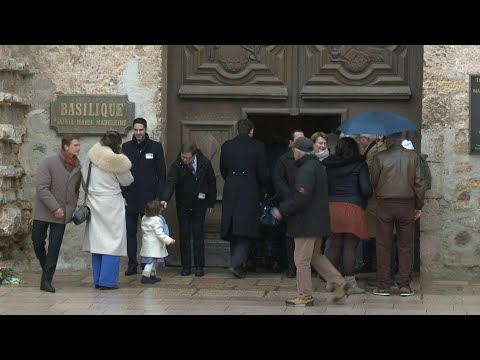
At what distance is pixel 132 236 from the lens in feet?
40.4

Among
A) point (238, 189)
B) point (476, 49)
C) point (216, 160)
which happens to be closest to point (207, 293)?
point (238, 189)

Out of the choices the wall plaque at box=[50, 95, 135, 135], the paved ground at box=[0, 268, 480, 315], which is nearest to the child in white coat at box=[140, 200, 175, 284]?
the paved ground at box=[0, 268, 480, 315]

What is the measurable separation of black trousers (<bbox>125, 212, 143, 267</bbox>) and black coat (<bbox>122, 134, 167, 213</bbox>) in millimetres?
100

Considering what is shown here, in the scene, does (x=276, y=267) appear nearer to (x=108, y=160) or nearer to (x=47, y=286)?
(x=108, y=160)

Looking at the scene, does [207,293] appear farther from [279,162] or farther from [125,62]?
[125,62]

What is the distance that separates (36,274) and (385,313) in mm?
4509

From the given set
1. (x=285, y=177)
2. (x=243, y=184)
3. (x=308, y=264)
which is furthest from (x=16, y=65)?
(x=308, y=264)

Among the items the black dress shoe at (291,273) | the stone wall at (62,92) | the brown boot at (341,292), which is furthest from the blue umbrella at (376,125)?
the stone wall at (62,92)

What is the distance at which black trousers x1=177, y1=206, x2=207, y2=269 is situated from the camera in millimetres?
12266

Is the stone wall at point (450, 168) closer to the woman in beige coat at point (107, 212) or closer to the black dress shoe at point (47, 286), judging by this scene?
the woman in beige coat at point (107, 212)

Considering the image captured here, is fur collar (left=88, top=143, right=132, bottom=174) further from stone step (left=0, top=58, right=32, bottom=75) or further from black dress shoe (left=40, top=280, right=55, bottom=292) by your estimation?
stone step (left=0, top=58, right=32, bottom=75)

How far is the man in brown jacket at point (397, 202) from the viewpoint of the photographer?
1095cm

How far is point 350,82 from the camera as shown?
41.8 ft

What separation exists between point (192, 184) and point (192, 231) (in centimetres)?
56
